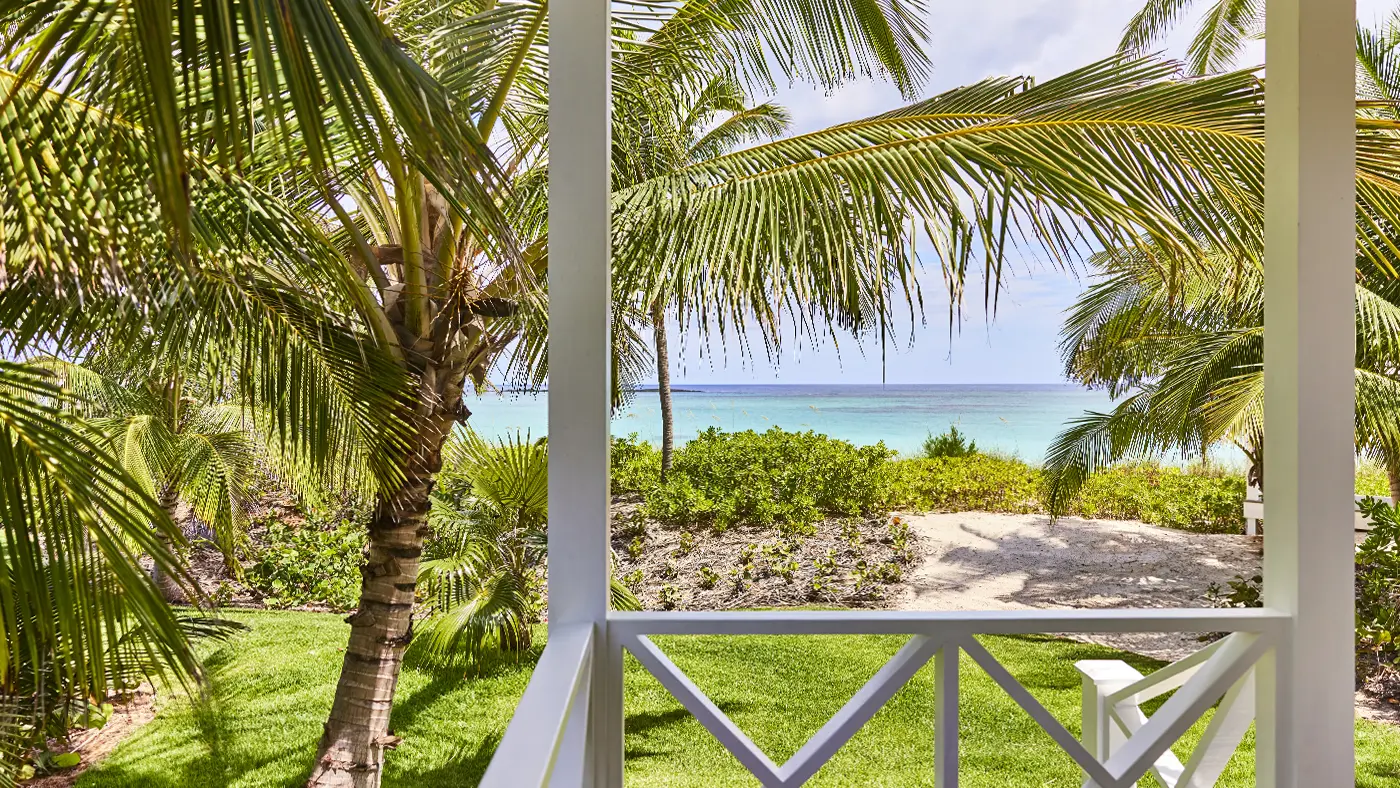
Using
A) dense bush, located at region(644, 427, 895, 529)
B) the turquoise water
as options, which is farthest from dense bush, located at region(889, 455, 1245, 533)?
the turquoise water

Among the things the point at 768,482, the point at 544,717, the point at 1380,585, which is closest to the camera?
the point at 544,717

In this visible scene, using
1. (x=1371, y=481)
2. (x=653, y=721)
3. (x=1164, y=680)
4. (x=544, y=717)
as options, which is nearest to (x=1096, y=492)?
(x=1371, y=481)

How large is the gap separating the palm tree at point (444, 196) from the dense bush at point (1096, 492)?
13.0ft

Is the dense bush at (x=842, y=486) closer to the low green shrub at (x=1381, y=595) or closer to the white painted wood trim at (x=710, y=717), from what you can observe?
the low green shrub at (x=1381, y=595)

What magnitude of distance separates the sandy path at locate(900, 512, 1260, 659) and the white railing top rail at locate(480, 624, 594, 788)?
5.26m

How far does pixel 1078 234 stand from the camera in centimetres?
173

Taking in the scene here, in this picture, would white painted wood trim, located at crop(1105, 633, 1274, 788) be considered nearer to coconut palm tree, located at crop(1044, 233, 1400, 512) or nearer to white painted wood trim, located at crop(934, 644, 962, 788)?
white painted wood trim, located at crop(934, 644, 962, 788)

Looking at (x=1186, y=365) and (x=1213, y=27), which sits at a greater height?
(x=1213, y=27)

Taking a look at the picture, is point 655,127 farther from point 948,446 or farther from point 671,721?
point 948,446

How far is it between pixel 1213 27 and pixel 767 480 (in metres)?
4.44

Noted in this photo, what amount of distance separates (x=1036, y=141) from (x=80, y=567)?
6.35 ft

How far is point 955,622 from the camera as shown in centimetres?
110

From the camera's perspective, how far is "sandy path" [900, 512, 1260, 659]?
18.9 ft

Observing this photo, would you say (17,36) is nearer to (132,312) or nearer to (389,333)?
(132,312)
